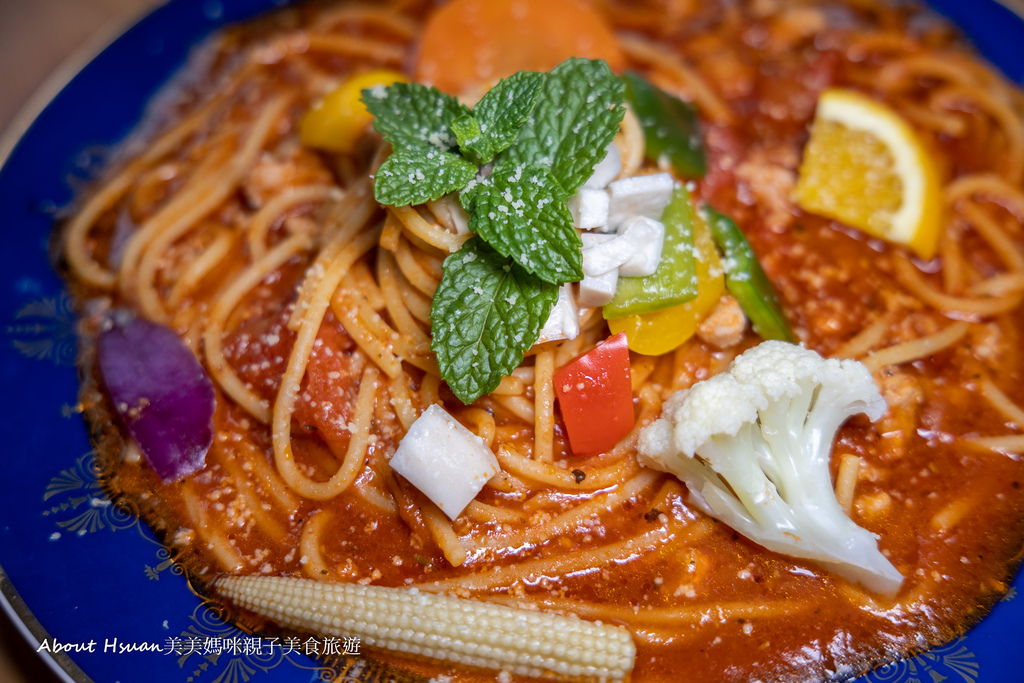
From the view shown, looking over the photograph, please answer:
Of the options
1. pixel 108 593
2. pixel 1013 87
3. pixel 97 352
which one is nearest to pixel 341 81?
pixel 97 352

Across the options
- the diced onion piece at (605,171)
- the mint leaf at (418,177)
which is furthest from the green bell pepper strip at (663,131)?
the mint leaf at (418,177)

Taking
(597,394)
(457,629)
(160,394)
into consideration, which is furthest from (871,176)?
(160,394)

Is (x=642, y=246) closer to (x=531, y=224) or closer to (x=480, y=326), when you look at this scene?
(x=531, y=224)

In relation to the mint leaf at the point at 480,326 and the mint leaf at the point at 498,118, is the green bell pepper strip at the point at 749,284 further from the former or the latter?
the mint leaf at the point at 498,118

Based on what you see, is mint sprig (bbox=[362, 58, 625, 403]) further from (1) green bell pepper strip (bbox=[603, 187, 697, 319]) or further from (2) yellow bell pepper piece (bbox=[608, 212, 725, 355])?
(2) yellow bell pepper piece (bbox=[608, 212, 725, 355])

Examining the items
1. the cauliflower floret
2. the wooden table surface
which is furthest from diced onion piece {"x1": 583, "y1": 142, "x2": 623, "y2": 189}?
the wooden table surface
